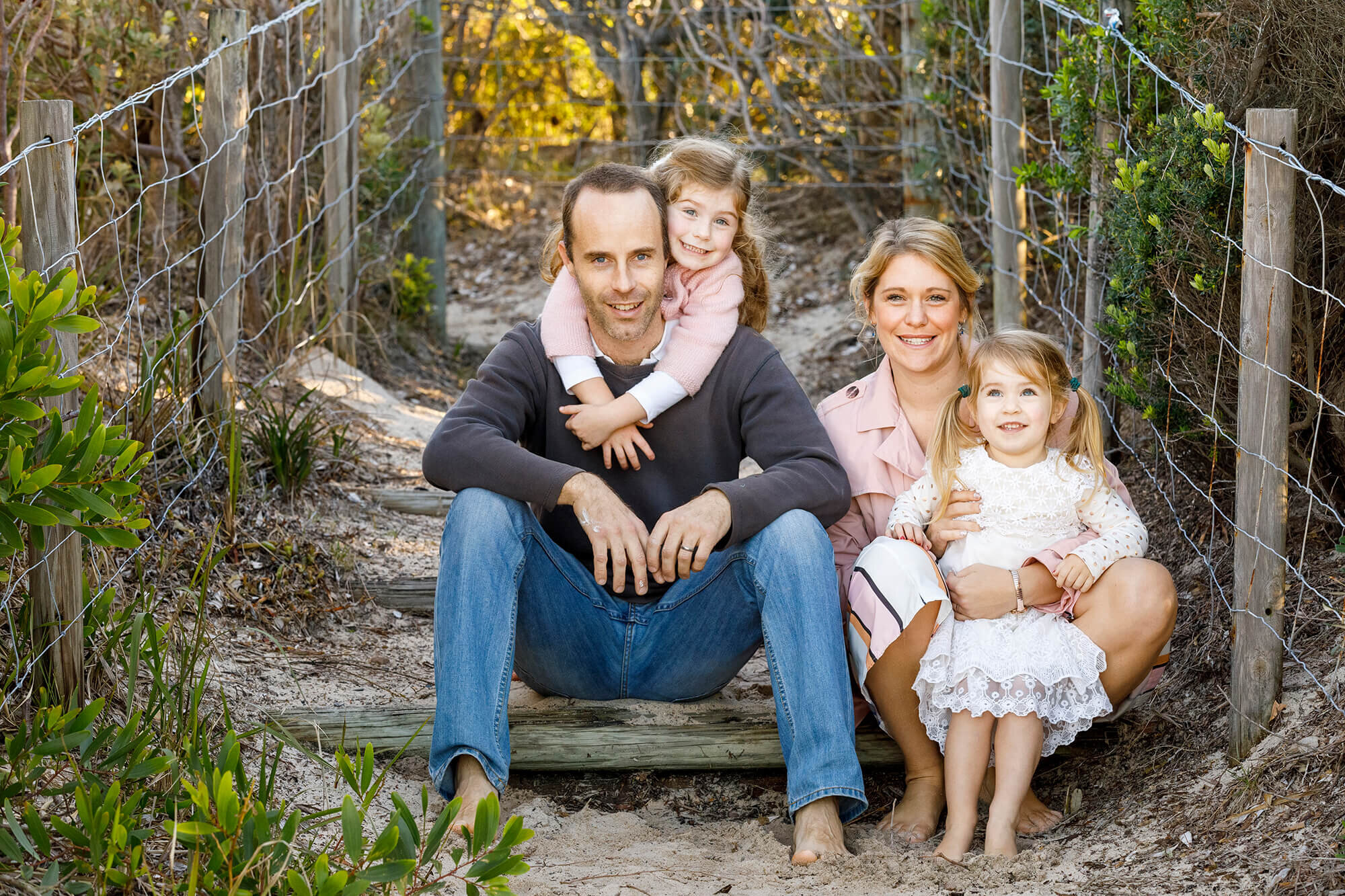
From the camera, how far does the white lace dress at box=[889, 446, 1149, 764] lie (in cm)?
241

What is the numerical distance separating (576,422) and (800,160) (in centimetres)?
521

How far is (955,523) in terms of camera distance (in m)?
2.59

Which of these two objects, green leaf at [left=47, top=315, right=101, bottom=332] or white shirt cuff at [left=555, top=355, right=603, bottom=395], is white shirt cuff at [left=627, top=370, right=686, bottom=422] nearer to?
white shirt cuff at [left=555, top=355, right=603, bottom=395]

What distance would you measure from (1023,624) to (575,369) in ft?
3.52

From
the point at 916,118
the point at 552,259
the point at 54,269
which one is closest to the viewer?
the point at 54,269

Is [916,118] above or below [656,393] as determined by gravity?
above

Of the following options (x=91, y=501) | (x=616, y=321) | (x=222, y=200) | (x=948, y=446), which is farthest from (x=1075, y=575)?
(x=222, y=200)

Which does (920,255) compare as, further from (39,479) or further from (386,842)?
(39,479)

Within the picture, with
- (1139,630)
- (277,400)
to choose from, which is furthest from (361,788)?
(277,400)

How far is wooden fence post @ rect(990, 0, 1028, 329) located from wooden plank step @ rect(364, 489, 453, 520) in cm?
206

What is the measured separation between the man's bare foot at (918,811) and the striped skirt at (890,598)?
0.23m

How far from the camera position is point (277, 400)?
445 cm

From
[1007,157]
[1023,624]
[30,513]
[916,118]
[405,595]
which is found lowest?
[405,595]

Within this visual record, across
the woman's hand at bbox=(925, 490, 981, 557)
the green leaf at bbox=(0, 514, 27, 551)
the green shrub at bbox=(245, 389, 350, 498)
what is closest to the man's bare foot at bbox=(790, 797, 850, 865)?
the woman's hand at bbox=(925, 490, 981, 557)
